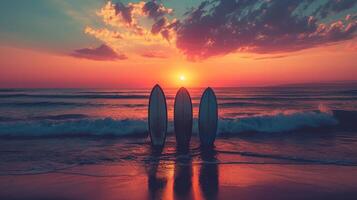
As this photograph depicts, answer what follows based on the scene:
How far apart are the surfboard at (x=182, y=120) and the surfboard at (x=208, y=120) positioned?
37cm

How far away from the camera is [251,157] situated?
7.74 metres

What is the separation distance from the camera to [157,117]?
30.0ft

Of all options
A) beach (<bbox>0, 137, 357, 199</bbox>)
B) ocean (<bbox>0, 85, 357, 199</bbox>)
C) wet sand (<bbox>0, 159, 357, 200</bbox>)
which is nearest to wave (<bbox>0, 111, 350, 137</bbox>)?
ocean (<bbox>0, 85, 357, 199</bbox>)

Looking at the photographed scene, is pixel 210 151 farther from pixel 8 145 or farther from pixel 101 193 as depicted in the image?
pixel 8 145

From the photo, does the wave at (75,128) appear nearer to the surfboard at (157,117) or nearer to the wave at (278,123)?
the surfboard at (157,117)

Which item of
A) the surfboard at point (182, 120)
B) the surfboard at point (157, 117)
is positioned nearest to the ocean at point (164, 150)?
the surfboard at point (182, 120)

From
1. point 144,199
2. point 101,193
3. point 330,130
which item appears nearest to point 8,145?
point 101,193

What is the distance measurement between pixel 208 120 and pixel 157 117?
1.55m

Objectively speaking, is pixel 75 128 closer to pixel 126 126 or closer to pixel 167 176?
pixel 126 126

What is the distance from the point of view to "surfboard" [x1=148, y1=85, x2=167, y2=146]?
29.9ft

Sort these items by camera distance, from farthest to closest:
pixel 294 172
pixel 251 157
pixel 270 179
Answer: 1. pixel 251 157
2. pixel 294 172
3. pixel 270 179

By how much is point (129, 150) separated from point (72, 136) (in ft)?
12.5

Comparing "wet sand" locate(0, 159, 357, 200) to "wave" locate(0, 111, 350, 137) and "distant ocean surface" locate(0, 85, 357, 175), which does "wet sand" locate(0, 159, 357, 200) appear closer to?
"distant ocean surface" locate(0, 85, 357, 175)

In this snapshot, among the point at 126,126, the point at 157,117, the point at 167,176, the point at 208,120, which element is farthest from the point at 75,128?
the point at 167,176
